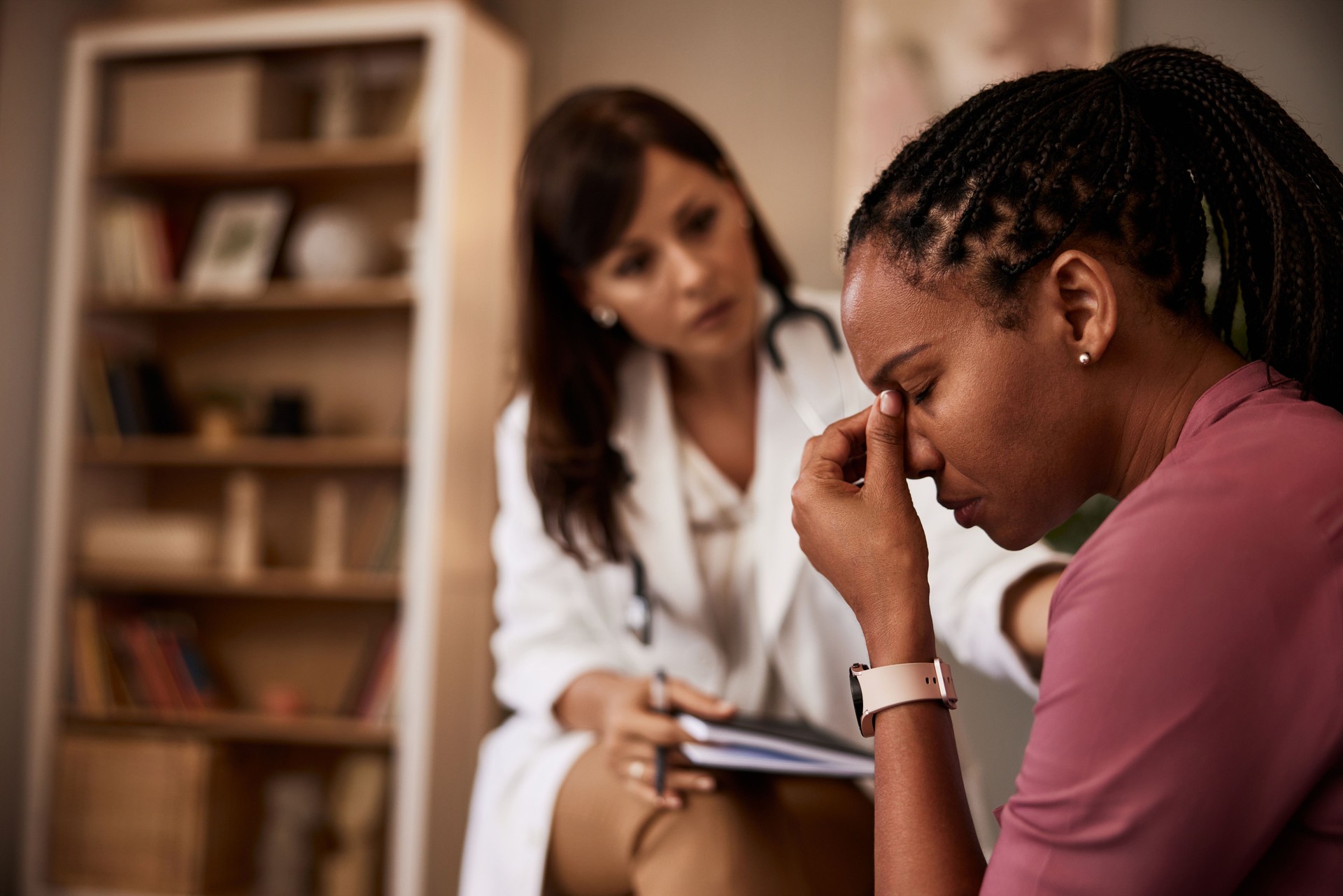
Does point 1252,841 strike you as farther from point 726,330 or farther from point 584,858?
point 726,330

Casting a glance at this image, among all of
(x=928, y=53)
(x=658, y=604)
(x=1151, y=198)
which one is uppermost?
(x=928, y=53)

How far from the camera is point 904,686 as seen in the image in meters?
0.70

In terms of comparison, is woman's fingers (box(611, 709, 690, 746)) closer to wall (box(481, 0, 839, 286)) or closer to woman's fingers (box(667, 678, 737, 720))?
woman's fingers (box(667, 678, 737, 720))

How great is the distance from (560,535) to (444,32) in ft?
5.10

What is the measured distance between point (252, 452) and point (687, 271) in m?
1.63

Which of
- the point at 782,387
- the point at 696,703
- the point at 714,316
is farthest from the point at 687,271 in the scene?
the point at 696,703

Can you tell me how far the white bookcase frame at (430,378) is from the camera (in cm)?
250

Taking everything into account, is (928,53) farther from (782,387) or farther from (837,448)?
(837,448)

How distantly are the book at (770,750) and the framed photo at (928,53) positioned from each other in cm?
164

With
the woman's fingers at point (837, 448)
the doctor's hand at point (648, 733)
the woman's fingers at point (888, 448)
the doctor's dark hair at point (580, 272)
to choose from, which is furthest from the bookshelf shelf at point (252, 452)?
the woman's fingers at point (888, 448)

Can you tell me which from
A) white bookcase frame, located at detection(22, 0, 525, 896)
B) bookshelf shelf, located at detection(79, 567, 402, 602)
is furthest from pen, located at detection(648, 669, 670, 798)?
bookshelf shelf, located at detection(79, 567, 402, 602)

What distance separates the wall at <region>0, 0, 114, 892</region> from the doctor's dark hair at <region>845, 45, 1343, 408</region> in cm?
280

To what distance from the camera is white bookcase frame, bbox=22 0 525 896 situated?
98.5 inches

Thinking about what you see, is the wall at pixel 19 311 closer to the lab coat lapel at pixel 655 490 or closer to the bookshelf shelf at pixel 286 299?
the bookshelf shelf at pixel 286 299
